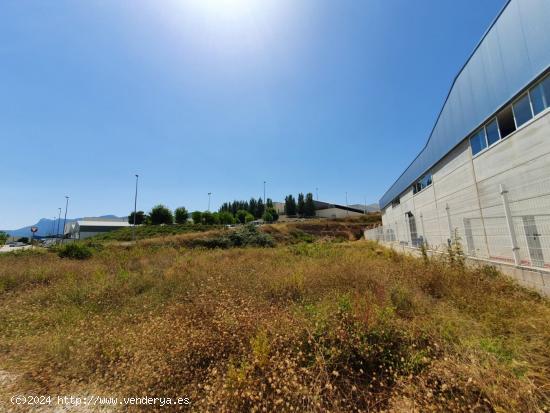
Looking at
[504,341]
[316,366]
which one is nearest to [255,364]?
[316,366]

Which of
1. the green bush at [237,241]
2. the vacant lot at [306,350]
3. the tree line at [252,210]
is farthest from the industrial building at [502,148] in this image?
the tree line at [252,210]

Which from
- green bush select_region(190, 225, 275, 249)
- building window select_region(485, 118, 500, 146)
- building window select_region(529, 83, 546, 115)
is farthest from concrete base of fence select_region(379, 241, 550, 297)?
green bush select_region(190, 225, 275, 249)

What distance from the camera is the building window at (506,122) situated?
7.45m

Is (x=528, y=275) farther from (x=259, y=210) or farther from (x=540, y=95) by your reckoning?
(x=259, y=210)

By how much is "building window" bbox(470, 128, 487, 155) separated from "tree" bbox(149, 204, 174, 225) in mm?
50473

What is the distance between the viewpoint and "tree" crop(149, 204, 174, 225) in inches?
1908

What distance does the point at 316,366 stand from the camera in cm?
261

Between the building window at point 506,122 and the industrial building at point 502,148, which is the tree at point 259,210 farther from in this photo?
the building window at point 506,122

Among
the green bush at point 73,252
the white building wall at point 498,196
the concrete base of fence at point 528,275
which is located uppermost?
the white building wall at point 498,196

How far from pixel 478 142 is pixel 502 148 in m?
1.93

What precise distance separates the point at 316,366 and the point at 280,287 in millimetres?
2652

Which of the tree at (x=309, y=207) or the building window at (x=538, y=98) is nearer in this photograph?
the building window at (x=538, y=98)

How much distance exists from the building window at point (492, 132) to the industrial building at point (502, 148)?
4 centimetres

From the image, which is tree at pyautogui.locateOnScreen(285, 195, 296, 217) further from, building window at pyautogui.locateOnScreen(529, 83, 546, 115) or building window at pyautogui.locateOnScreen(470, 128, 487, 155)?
building window at pyautogui.locateOnScreen(529, 83, 546, 115)
